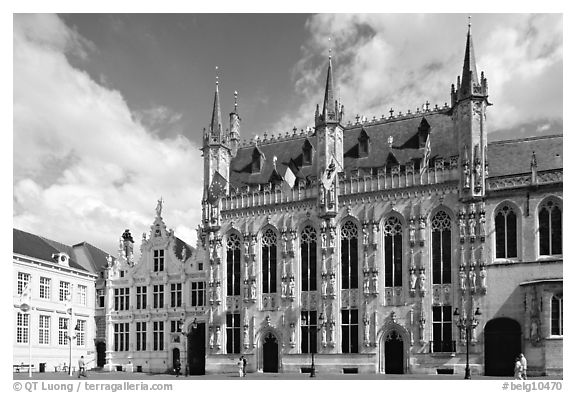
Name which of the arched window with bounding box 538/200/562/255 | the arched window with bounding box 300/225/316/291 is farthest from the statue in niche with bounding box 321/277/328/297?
the arched window with bounding box 538/200/562/255

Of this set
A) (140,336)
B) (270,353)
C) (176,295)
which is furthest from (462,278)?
(140,336)

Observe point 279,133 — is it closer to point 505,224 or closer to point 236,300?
point 236,300

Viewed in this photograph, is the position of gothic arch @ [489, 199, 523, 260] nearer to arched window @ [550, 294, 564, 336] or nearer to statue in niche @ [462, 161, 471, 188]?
statue in niche @ [462, 161, 471, 188]

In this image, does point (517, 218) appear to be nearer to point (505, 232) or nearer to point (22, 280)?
point (505, 232)

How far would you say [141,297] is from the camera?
6119 centimetres

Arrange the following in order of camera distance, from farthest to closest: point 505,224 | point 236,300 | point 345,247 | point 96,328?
point 96,328, point 236,300, point 345,247, point 505,224

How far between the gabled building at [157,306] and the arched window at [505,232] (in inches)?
934

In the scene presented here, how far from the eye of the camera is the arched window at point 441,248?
47500 mm

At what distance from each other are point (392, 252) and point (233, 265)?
41.8 ft

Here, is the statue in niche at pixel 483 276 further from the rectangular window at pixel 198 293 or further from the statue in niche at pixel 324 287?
the rectangular window at pixel 198 293
